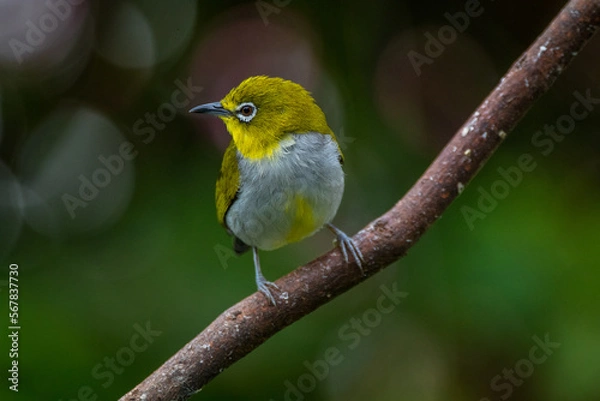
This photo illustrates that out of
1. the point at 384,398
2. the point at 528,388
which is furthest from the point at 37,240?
the point at 528,388

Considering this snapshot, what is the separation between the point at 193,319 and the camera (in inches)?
133

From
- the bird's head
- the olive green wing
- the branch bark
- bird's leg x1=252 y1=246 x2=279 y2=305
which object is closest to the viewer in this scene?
the branch bark

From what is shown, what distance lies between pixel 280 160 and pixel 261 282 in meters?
0.51

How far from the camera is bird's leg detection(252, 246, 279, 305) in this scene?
253cm

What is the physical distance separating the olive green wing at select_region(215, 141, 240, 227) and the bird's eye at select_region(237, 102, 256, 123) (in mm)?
200

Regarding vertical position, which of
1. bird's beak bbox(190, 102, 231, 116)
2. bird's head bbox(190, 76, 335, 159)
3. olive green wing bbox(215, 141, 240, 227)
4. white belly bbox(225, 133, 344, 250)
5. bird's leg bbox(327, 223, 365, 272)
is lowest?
bird's leg bbox(327, 223, 365, 272)

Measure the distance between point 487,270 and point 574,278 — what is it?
0.36m

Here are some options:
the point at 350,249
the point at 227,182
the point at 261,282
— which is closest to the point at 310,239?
the point at 227,182

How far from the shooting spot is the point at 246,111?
3094mm

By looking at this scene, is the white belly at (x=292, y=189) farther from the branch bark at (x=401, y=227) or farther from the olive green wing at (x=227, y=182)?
the branch bark at (x=401, y=227)

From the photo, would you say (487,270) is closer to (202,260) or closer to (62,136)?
(202,260)

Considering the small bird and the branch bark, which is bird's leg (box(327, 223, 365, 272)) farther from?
the small bird

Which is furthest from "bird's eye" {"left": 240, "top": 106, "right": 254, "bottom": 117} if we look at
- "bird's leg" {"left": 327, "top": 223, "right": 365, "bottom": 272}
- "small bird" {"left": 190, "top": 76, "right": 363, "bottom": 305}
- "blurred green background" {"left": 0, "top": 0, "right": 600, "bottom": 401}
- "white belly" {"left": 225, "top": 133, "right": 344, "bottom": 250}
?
"bird's leg" {"left": 327, "top": 223, "right": 365, "bottom": 272}

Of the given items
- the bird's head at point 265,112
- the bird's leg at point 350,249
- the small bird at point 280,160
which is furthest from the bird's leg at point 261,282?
the bird's head at point 265,112
